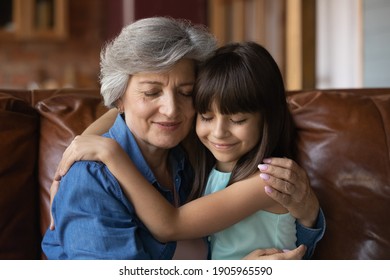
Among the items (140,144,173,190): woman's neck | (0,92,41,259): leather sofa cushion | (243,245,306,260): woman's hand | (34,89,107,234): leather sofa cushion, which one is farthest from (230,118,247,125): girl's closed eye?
(0,92,41,259): leather sofa cushion

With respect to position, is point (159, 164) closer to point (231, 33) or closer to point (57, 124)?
point (57, 124)

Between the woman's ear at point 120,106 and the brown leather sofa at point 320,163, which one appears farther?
the brown leather sofa at point 320,163

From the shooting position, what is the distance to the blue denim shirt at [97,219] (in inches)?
51.6

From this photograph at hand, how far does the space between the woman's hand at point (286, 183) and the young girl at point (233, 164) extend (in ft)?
0.09

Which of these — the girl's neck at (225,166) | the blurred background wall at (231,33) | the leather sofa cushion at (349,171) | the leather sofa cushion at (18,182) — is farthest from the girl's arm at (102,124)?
the blurred background wall at (231,33)

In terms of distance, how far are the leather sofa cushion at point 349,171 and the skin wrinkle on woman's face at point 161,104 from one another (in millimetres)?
437

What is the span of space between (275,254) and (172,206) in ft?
0.95

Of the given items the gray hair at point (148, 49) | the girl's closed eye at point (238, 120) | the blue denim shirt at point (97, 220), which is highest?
the gray hair at point (148, 49)

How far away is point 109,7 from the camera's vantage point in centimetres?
532

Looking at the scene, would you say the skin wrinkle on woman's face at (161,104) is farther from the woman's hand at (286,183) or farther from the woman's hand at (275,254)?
the woman's hand at (275,254)

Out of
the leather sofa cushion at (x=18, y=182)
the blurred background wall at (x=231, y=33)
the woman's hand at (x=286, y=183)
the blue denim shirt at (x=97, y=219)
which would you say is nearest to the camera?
the blue denim shirt at (x=97, y=219)

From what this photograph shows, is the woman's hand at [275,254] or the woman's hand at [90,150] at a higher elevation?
the woman's hand at [90,150]

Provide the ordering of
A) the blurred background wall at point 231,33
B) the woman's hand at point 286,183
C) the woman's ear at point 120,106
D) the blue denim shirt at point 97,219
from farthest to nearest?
the blurred background wall at point 231,33
the woman's ear at point 120,106
the woman's hand at point 286,183
the blue denim shirt at point 97,219
